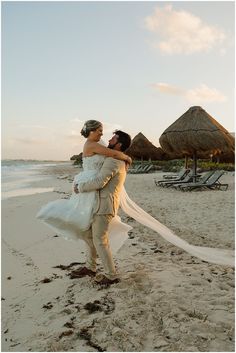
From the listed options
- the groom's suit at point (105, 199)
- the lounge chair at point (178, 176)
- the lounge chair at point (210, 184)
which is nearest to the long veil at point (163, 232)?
the groom's suit at point (105, 199)

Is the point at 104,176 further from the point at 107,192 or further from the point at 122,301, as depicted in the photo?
the point at 122,301

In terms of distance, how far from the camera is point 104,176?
382 centimetres

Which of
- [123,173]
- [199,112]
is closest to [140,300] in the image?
[123,173]

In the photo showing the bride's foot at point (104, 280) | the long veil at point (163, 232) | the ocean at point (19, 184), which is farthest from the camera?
the ocean at point (19, 184)

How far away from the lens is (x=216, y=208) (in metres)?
9.48

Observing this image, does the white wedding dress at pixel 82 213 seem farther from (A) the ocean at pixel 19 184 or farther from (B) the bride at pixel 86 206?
(A) the ocean at pixel 19 184

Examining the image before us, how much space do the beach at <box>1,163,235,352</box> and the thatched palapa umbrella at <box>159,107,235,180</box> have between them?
8738 mm

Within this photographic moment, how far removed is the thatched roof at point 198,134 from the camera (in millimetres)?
14789

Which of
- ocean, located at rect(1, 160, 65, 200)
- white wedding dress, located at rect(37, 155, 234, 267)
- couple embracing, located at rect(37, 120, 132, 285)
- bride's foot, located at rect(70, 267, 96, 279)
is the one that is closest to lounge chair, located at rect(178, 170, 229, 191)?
ocean, located at rect(1, 160, 65, 200)

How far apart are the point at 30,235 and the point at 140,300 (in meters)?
3.89

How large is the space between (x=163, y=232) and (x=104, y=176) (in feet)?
4.34

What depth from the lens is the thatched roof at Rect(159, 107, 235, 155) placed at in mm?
14789

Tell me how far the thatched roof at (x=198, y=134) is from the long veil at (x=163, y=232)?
33.9ft

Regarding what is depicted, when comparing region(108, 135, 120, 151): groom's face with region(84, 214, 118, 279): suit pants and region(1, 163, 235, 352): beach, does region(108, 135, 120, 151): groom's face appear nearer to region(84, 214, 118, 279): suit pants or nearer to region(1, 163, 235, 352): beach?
region(84, 214, 118, 279): suit pants
